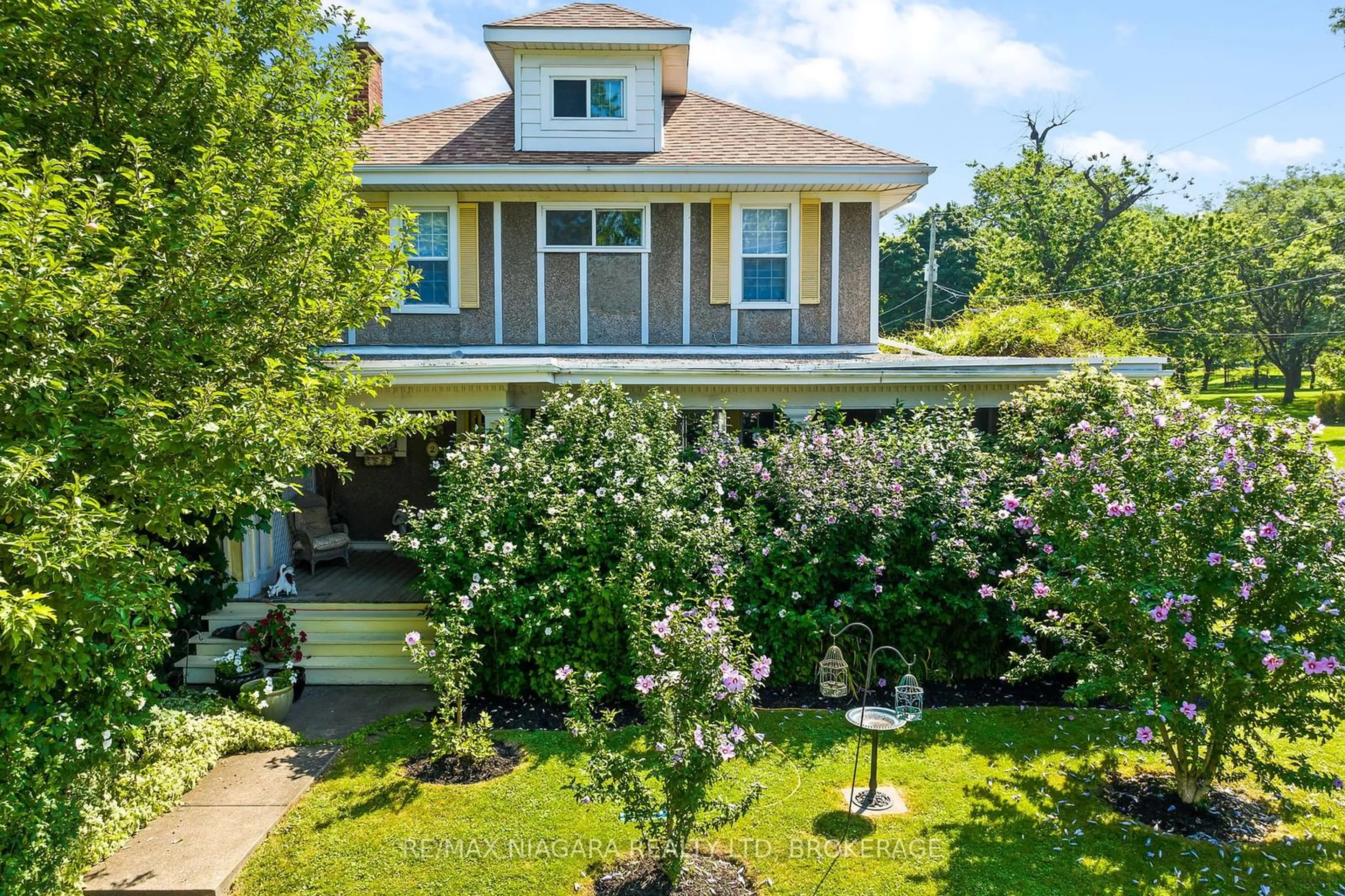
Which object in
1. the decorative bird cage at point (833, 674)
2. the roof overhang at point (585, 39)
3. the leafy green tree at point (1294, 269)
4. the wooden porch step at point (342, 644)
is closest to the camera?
the decorative bird cage at point (833, 674)

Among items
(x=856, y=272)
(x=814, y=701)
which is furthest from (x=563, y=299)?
(x=814, y=701)

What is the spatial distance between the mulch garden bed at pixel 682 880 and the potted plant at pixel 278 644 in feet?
15.4

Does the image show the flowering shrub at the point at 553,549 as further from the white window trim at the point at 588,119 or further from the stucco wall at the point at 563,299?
the white window trim at the point at 588,119

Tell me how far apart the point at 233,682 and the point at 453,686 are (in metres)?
2.89

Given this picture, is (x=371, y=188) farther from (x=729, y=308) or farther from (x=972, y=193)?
(x=972, y=193)

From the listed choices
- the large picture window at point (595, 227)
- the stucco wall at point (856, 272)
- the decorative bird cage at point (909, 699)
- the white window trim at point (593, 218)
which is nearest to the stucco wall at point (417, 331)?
the white window trim at point (593, 218)

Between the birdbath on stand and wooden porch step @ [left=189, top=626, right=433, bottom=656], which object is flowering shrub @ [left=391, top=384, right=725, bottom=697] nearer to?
wooden porch step @ [left=189, top=626, right=433, bottom=656]

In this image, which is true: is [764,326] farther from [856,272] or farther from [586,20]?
[586,20]

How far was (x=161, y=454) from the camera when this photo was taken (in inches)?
177

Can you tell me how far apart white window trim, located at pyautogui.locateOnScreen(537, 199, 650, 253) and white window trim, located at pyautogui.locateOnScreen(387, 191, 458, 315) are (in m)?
1.29

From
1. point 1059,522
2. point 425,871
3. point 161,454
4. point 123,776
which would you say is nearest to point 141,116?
point 161,454

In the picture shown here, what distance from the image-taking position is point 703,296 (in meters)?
11.9

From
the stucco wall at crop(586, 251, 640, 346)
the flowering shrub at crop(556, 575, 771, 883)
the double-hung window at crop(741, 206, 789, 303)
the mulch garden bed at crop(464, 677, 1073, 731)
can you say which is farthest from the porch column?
the flowering shrub at crop(556, 575, 771, 883)

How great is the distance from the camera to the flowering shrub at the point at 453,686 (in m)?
6.31
